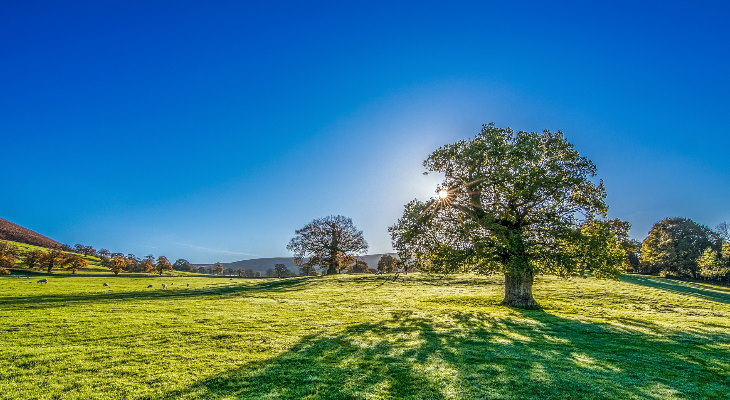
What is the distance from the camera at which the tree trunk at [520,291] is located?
28.3m

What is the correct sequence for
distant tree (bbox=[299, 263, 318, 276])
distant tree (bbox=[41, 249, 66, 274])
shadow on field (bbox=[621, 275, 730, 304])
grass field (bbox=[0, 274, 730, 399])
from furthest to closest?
distant tree (bbox=[299, 263, 318, 276]) → distant tree (bbox=[41, 249, 66, 274]) → shadow on field (bbox=[621, 275, 730, 304]) → grass field (bbox=[0, 274, 730, 399])

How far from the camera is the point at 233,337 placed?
14.3m

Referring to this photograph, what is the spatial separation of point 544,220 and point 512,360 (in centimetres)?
1974

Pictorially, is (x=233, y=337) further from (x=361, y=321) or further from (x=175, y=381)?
(x=361, y=321)

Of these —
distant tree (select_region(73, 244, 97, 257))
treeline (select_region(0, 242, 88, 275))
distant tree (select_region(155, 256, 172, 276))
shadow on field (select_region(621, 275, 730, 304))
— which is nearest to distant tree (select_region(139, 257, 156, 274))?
distant tree (select_region(155, 256, 172, 276))

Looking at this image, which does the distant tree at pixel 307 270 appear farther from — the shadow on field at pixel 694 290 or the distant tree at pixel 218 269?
the shadow on field at pixel 694 290

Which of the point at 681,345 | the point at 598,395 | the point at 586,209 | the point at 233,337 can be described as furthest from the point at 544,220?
the point at 233,337

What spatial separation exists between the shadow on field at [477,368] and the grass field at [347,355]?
50 millimetres

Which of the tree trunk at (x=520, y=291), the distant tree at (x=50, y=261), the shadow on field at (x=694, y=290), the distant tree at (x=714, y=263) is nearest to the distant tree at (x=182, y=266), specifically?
the distant tree at (x=50, y=261)

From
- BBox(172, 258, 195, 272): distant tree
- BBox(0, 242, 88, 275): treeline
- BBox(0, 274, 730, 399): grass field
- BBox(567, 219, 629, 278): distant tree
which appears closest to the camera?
BBox(0, 274, 730, 399): grass field

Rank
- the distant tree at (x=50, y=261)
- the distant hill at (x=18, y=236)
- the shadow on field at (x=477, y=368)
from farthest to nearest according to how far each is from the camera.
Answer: the distant hill at (x=18, y=236) → the distant tree at (x=50, y=261) → the shadow on field at (x=477, y=368)

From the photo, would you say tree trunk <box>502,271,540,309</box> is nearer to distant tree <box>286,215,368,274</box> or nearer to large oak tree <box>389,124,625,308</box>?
large oak tree <box>389,124,625,308</box>

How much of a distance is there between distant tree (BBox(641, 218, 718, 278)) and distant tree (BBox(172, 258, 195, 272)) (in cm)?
13873

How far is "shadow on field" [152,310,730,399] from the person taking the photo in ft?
27.8
